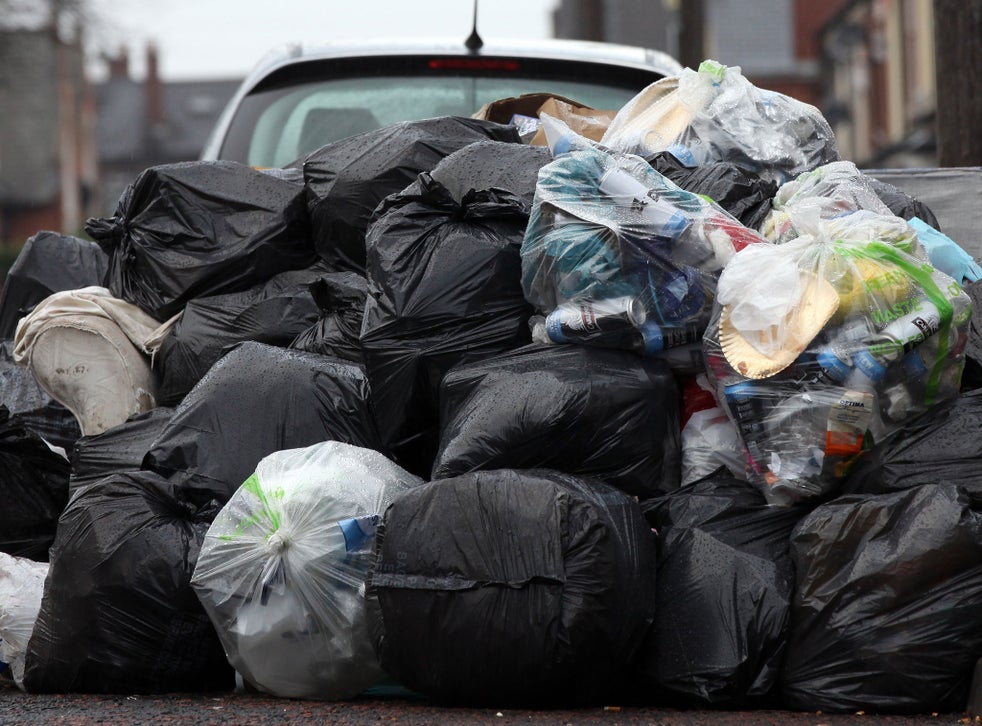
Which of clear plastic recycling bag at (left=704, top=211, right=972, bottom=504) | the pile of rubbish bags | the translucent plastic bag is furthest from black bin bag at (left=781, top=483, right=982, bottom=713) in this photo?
the translucent plastic bag

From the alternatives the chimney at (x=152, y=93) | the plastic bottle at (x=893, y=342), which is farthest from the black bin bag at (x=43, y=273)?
the chimney at (x=152, y=93)

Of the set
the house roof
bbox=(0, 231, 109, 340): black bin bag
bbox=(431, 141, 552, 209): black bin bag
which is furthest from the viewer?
the house roof

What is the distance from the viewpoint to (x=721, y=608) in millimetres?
2582

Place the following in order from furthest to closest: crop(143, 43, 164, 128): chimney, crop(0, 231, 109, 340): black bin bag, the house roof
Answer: crop(143, 43, 164, 128): chimney < the house roof < crop(0, 231, 109, 340): black bin bag

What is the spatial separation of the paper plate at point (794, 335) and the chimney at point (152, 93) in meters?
56.5

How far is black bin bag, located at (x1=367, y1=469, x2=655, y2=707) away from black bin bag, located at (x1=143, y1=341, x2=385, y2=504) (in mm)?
577

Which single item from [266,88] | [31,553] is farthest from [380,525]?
[266,88]

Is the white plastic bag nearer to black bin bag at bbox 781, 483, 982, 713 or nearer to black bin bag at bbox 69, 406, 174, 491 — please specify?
black bin bag at bbox 69, 406, 174, 491

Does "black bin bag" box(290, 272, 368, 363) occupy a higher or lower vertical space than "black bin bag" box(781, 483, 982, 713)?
higher

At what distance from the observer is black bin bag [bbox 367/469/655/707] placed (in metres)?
2.41

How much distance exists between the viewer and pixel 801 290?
2779 millimetres

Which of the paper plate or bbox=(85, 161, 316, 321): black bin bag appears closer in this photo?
the paper plate

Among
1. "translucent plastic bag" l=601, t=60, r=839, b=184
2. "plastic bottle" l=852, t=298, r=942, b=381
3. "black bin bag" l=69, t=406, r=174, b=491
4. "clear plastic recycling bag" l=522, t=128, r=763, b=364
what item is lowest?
"black bin bag" l=69, t=406, r=174, b=491

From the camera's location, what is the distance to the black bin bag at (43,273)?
4.13 metres
